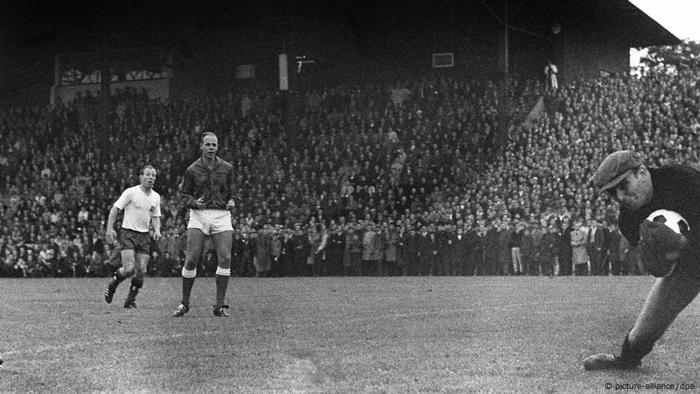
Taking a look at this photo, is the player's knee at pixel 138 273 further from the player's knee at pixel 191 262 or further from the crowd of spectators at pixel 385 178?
the crowd of spectators at pixel 385 178

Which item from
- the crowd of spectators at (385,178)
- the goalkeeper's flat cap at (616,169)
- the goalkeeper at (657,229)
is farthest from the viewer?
the crowd of spectators at (385,178)

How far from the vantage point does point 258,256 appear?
3159 centimetres

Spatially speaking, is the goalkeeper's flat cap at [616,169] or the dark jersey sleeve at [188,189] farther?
the dark jersey sleeve at [188,189]

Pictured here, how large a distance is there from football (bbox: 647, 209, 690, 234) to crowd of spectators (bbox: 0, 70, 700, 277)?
837 inches

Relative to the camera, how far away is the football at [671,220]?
6586 mm

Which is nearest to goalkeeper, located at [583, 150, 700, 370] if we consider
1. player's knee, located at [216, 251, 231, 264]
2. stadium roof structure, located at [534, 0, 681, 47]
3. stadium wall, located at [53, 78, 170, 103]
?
player's knee, located at [216, 251, 231, 264]

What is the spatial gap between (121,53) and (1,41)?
4.55 m

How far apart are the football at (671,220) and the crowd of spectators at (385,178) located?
2127cm

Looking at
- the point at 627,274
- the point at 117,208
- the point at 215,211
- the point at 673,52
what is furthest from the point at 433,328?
the point at 673,52

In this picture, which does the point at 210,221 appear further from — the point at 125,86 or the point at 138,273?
the point at 125,86

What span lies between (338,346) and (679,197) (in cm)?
341

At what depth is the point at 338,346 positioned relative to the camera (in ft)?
30.5

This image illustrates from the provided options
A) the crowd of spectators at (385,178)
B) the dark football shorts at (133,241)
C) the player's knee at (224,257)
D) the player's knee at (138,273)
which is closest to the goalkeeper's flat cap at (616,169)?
the player's knee at (224,257)

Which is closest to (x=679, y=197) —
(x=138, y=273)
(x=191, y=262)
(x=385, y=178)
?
(x=191, y=262)
